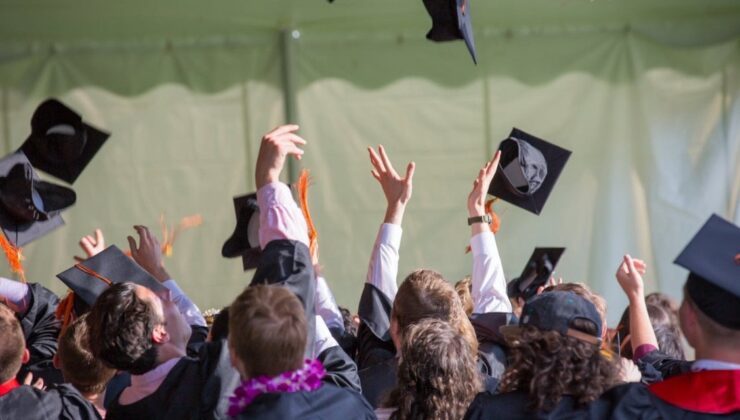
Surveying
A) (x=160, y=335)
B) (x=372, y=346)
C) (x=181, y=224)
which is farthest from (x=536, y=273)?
(x=160, y=335)

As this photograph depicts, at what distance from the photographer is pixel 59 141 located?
544 cm

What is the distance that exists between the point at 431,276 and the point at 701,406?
4.81ft

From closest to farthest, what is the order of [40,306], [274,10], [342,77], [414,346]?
1. [414,346]
2. [40,306]
3. [274,10]
4. [342,77]

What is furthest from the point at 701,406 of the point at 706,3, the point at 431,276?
the point at 706,3

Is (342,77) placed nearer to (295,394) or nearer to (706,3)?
(706,3)

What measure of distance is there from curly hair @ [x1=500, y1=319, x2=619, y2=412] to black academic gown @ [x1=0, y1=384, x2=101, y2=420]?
136 cm

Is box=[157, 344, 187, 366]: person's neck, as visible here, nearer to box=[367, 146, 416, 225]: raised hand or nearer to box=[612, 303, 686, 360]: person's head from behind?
box=[367, 146, 416, 225]: raised hand

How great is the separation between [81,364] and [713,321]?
214 cm

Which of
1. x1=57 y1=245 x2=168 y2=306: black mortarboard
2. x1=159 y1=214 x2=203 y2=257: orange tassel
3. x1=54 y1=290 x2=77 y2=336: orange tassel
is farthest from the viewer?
x1=159 y1=214 x2=203 y2=257: orange tassel

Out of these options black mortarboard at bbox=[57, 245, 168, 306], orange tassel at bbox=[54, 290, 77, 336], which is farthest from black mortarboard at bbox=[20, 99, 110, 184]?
black mortarboard at bbox=[57, 245, 168, 306]

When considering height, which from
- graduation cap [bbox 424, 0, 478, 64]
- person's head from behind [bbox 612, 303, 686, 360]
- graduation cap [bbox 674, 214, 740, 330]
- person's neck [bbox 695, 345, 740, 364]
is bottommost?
person's head from behind [bbox 612, 303, 686, 360]

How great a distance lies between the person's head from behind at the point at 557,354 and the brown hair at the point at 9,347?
1.63 m

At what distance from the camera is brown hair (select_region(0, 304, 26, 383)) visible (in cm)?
331

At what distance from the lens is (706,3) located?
7.47 metres
